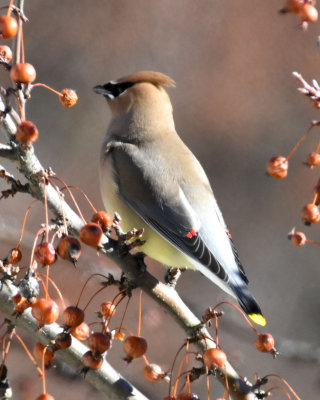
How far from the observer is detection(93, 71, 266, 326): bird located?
2.99m

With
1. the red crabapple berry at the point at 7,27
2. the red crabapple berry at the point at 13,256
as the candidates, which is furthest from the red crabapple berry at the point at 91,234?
the red crabapple berry at the point at 7,27

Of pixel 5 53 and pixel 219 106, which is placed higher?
pixel 219 106

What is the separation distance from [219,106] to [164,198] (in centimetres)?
155

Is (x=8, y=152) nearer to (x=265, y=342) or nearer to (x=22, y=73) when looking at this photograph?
(x=22, y=73)

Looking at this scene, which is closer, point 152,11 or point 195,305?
point 195,305

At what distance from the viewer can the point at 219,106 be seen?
4.54 m

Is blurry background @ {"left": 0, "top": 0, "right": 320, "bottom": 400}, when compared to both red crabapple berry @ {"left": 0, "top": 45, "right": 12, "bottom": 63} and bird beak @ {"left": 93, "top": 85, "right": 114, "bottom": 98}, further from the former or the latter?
red crabapple berry @ {"left": 0, "top": 45, "right": 12, "bottom": 63}

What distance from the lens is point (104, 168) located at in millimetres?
3289

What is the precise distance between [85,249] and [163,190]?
99 centimetres

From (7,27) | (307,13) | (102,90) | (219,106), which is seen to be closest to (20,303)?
(7,27)

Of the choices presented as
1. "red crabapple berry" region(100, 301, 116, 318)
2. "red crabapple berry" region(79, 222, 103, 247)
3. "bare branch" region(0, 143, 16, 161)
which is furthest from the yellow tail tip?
"bare branch" region(0, 143, 16, 161)

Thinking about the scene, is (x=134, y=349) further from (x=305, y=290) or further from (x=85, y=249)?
(x=305, y=290)

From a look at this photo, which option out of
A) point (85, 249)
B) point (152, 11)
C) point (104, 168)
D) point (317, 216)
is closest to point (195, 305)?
point (85, 249)

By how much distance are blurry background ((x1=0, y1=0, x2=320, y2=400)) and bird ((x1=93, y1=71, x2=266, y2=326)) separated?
0.89m
